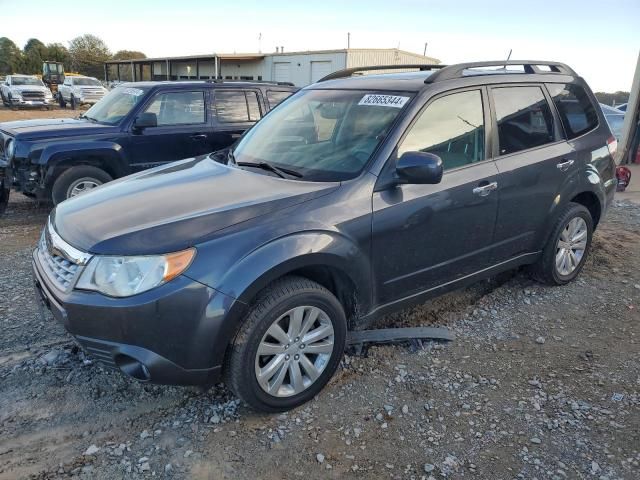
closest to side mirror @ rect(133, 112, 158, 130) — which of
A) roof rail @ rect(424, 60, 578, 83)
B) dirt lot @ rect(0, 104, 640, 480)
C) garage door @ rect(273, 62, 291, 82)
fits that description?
dirt lot @ rect(0, 104, 640, 480)

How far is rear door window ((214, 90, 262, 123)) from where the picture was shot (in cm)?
712

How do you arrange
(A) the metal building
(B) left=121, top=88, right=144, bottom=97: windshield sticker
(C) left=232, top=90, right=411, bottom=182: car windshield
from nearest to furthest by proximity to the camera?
(C) left=232, top=90, right=411, bottom=182: car windshield < (B) left=121, top=88, right=144, bottom=97: windshield sticker < (A) the metal building

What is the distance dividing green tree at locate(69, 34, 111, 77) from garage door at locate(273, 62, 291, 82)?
38.3 meters

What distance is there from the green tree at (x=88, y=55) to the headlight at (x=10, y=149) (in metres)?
63.5

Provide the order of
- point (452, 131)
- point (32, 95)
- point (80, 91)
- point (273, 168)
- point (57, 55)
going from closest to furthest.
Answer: point (273, 168)
point (452, 131)
point (32, 95)
point (80, 91)
point (57, 55)

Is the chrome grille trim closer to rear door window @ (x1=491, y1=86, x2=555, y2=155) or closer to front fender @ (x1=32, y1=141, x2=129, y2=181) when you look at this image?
rear door window @ (x1=491, y1=86, x2=555, y2=155)

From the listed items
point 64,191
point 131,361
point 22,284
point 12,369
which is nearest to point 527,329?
point 131,361

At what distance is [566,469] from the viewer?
2.46 metres

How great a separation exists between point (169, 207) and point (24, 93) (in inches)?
1163

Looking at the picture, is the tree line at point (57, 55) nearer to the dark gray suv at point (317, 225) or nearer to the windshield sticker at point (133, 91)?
the windshield sticker at point (133, 91)

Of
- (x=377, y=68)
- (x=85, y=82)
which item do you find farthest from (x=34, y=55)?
(x=377, y=68)

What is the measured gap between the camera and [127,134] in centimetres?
655

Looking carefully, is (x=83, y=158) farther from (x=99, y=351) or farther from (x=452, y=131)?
(x=452, y=131)

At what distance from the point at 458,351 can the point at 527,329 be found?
70cm
